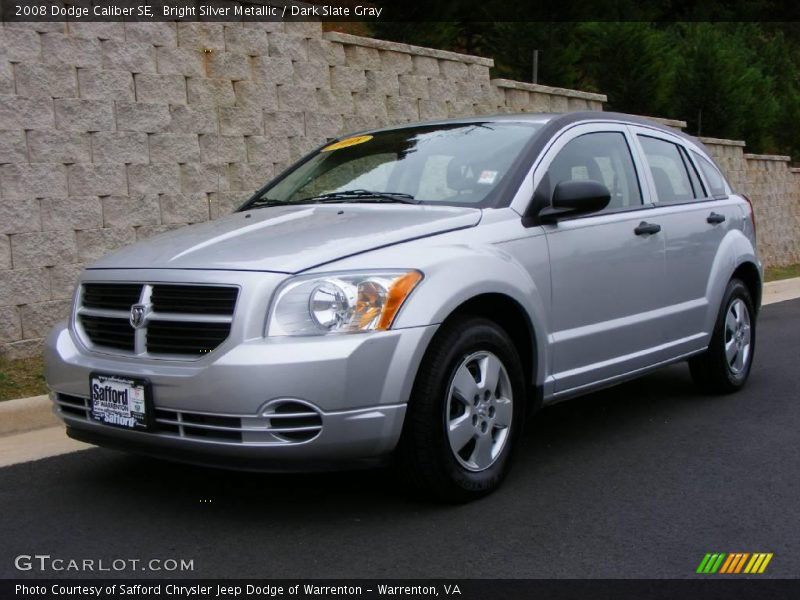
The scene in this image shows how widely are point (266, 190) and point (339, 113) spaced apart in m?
4.92

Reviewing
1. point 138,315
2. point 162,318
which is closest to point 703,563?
point 162,318

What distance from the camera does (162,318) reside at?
4.15m

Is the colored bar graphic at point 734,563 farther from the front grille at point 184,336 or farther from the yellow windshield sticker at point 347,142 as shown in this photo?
the yellow windshield sticker at point 347,142

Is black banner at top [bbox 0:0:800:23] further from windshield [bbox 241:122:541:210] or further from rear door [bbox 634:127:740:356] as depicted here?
rear door [bbox 634:127:740:356]

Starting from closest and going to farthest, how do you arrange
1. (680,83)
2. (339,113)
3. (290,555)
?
1. (290,555)
2. (339,113)
3. (680,83)

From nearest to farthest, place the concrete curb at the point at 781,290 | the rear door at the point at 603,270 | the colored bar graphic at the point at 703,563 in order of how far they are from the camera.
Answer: the colored bar graphic at the point at 703,563
the rear door at the point at 603,270
the concrete curb at the point at 781,290

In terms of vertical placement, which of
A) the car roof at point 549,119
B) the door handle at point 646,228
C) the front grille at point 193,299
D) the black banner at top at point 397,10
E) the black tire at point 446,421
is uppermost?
the black banner at top at point 397,10

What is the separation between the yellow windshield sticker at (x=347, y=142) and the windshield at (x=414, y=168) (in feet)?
0.03

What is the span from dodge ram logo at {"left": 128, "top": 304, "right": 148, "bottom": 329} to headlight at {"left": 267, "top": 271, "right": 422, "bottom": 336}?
2.00 feet

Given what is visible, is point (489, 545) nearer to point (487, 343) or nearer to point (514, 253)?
point (487, 343)

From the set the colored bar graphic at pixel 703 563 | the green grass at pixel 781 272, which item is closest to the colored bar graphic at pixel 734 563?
the colored bar graphic at pixel 703 563

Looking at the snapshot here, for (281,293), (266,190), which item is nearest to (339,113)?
(266,190)

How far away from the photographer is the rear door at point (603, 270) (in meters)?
5.00

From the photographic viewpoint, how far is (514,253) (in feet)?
15.4
